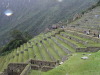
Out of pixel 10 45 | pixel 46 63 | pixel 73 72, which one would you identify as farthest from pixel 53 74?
pixel 10 45

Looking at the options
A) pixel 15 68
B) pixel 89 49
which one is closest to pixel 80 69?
pixel 89 49

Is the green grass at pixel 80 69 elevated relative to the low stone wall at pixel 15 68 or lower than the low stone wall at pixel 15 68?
elevated

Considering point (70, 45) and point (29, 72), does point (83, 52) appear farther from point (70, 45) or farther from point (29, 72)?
point (29, 72)

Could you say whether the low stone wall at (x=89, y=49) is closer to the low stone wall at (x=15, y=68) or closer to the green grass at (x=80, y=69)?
the green grass at (x=80, y=69)

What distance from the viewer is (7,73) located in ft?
54.6

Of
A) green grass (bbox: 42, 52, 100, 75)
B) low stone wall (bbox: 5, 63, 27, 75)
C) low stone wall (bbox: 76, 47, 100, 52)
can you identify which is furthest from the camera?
low stone wall (bbox: 76, 47, 100, 52)

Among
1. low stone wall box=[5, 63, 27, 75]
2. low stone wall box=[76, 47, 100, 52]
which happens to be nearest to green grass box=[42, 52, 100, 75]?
low stone wall box=[76, 47, 100, 52]

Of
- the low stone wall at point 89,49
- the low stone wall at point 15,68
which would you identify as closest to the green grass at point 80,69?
the low stone wall at point 89,49

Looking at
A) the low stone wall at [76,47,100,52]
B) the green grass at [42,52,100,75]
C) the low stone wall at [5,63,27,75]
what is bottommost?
the low stone wall at [5,63,27,75]

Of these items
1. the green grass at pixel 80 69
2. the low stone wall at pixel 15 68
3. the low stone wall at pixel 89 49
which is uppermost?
the low stone wall at pixel 89 49

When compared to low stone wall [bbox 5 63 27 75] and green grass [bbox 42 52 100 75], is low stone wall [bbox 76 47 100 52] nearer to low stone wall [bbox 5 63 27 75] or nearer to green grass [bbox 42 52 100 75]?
green grass [bbox 42 52 100 75]

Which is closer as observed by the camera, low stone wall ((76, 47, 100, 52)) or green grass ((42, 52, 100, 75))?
green grass ((42, 52, 100, 75))

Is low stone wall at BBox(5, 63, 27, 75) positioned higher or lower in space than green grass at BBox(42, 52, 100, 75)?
lower

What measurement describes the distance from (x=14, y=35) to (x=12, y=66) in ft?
138
